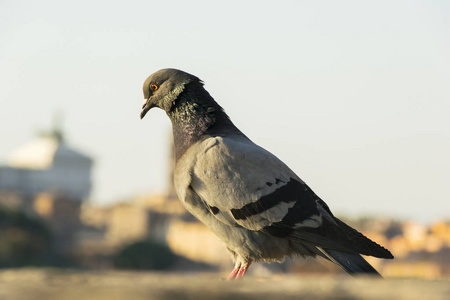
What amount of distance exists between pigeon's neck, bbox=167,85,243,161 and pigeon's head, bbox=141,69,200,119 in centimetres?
5

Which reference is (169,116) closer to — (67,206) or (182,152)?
(182,152)

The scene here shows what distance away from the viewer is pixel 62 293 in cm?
140

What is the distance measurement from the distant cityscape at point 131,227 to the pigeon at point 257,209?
983 inches

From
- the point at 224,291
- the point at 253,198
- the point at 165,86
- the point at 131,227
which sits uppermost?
the point at 131,227

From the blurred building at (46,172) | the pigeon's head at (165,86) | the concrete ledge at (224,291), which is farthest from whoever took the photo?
the blurred building at (46,172)

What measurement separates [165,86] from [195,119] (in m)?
0.35

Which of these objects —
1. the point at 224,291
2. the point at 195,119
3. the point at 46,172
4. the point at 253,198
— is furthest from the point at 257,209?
the point at 46,172

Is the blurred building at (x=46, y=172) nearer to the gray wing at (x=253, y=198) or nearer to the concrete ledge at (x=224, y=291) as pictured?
the gray wing at (x=253, y=198)

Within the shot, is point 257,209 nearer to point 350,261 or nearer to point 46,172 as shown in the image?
point 350,261

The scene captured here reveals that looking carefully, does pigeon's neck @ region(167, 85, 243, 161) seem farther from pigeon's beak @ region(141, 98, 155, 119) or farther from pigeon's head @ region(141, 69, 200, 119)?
pigeon's beak @ region(141, 98, 155, 119)

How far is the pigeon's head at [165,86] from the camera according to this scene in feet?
15.0

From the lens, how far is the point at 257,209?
400 cm

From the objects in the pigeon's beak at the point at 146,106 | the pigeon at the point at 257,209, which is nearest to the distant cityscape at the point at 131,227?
the pigeon's beak at the point at 146,106

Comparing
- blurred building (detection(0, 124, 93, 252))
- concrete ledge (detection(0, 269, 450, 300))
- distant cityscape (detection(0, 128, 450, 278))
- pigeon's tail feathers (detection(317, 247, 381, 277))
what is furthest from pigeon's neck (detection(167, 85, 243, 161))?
blurred building (detection(0, 124, 93, 252))
